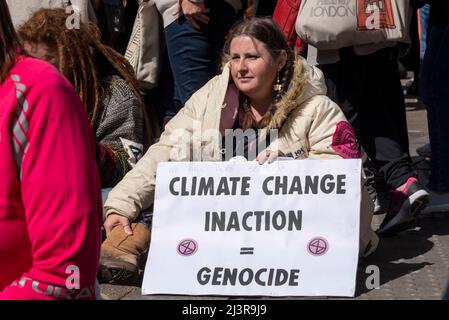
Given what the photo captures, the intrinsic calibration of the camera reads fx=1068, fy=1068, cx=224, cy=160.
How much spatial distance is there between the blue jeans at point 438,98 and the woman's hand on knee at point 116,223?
192cm

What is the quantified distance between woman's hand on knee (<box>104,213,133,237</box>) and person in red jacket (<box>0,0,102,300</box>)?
2675mm

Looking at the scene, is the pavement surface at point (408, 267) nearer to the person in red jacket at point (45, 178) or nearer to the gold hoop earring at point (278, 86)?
the gold hoop earring at point (278, 86)

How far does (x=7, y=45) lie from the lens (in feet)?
6.64

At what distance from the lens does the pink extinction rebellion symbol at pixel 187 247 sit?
14.6ft

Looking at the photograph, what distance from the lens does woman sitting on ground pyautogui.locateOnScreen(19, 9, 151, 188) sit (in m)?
5.06

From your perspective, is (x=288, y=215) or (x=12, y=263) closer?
(x=12, y=263)

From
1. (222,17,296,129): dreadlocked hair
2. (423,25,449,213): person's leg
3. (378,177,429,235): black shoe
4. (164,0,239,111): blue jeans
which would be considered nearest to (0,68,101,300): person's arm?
(222,17,296,129): dreadlocked hair

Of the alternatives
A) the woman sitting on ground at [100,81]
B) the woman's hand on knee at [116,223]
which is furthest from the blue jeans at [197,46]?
the woman's hand on knee at [116,223]

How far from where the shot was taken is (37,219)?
1.97 meters

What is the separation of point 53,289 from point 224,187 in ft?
8.30
